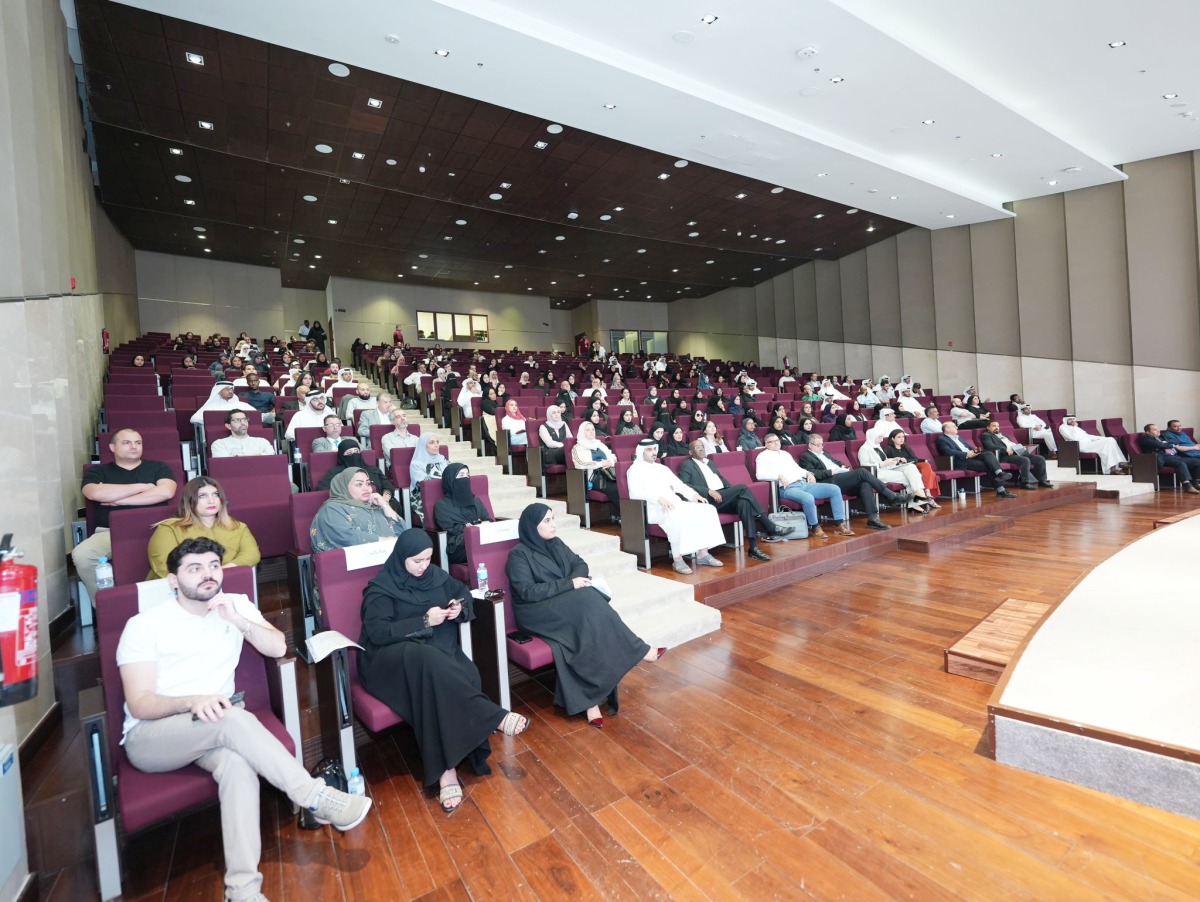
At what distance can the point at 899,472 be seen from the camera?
5457mm

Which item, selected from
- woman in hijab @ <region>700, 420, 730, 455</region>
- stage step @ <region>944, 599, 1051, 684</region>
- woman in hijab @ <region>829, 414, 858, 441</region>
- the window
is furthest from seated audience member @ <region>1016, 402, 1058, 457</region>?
the window

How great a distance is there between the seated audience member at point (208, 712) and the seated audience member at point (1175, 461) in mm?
8731

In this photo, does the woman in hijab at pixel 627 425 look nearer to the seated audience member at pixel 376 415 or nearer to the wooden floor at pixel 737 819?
the seated audience member at pixel 376 415

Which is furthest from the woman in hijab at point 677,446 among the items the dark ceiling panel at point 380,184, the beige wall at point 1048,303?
the beige wall at point 1048,303

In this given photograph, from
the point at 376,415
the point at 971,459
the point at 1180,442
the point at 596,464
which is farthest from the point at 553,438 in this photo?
the point at 1180,442

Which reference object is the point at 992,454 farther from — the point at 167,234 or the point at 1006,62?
the point at 167,234

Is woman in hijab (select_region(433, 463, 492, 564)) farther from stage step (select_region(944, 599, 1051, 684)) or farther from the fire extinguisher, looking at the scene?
stage step (select_region(944, 599, 1051, 684))

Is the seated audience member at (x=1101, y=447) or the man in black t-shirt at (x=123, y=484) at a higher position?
the man in black t-shirt at (x=123, y=484)

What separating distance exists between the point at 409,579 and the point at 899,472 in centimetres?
471

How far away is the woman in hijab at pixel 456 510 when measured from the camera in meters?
2.97

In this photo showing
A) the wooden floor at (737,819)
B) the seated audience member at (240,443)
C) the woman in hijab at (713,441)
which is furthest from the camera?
the woman in hijab at (713,441)

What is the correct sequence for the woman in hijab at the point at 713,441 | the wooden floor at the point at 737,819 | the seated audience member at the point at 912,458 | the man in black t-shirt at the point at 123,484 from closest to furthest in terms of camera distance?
the wooden floor at the point at 737,819 → the man in black t-shirt at the point at 123,484 → the woman in hijab at the point at 713,441 → the seated audience member at the point at 912,458

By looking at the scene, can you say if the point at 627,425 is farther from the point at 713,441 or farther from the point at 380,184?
the point at 380,184

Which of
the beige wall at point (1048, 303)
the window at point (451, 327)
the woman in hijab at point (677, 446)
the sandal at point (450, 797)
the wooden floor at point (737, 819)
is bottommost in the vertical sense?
the wooden floor at point (737, 819)
